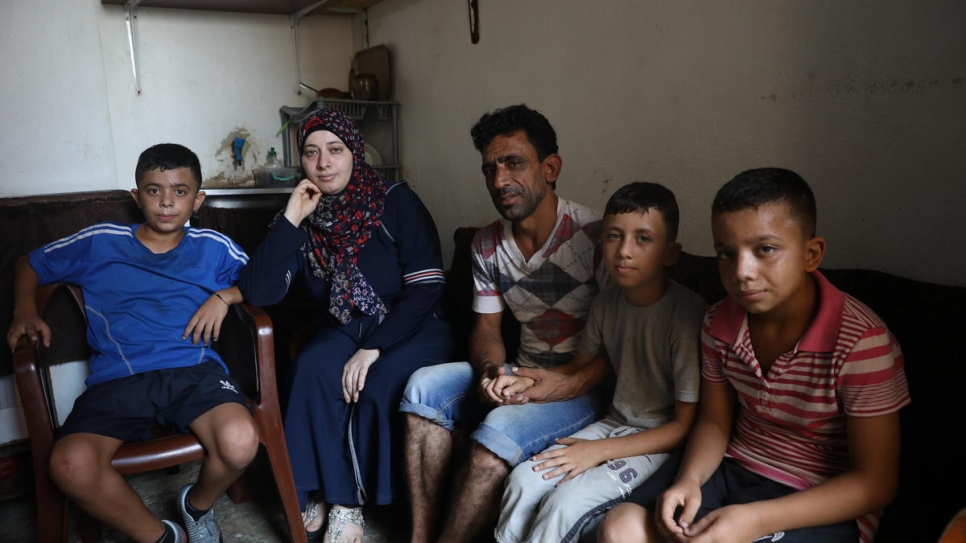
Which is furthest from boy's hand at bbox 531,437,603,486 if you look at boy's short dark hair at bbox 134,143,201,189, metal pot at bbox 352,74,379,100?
metal pot at bbox 352,74,379,100

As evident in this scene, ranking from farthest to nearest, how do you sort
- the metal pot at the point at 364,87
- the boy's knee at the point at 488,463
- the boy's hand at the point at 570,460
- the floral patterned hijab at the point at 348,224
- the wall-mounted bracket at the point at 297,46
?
the wall-mounted bracket at the point at 297,46 < the metal pot at the point at 364,87 < the floral patterned hijab at the point at 348,224 < the boy's knee at the point at 488,463 < the boy's hand at the point at 570,460

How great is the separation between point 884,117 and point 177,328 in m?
2.00

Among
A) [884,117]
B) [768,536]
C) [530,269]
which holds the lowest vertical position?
[768,536]

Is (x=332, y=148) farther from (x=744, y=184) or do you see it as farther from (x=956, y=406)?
(x=956, y=406)

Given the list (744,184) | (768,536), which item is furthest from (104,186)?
(768,536)

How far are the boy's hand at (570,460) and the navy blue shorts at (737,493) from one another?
0.12 meters

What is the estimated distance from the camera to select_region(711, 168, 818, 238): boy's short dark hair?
112 centimetres

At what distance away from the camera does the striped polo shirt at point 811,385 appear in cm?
108

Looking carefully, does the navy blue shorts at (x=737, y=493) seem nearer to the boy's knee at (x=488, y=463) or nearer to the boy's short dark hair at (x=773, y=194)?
the boy's knee at (x=488, y=463)

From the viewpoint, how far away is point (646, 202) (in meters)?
1.40

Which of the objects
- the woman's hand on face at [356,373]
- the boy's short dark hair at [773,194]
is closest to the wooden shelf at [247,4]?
the woman's hand on face at [356,373]

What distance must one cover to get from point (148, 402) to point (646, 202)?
1.45 m

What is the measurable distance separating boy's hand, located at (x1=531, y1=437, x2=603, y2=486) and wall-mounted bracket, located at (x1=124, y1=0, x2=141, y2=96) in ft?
9.35

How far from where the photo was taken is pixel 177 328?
6.29ft
